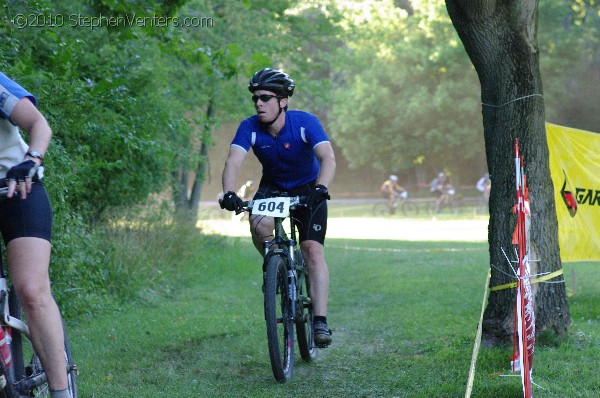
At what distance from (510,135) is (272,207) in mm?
2015

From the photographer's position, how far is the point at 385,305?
424 inches

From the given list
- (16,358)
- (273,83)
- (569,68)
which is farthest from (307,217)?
(569,68)

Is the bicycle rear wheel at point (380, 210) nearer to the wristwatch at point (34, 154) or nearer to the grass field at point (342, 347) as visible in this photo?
the grass field at point (342, 347)

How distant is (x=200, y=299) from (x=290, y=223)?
4.95 metres

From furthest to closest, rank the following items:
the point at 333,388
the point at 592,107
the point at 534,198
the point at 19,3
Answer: the point at 592,107 → the point at 19,3 → the point at 534,198 → the point at 333,388

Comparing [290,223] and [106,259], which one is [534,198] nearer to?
[290,223]

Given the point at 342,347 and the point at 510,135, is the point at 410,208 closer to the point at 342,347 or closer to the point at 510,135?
the point at 342,347

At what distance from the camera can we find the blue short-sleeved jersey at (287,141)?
22.0 ft

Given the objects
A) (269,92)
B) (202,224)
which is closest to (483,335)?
(269,92)

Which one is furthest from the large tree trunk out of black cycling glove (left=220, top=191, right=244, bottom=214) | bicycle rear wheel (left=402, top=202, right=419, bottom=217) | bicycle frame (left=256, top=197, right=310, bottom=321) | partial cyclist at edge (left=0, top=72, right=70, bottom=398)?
bicycle rear wheel (left=402, top=202, right=419, bottom=217)

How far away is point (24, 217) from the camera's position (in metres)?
4.15

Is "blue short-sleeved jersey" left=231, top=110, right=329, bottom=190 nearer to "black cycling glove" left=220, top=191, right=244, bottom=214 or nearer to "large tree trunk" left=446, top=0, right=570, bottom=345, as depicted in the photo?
"black cycling glove" left=220, top=191, right=244, bottom=214

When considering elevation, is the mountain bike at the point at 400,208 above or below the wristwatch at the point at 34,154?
above

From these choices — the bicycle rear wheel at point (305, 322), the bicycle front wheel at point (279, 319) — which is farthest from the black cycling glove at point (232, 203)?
the bicycle rear wheel at point (305, 322)
